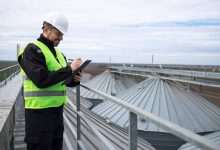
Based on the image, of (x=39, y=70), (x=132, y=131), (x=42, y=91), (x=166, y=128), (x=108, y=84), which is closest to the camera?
(x=166, y=128)

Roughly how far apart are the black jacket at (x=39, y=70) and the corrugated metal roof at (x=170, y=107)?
64.3 feet

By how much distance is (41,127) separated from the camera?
3.84 m

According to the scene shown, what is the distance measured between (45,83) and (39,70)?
0.16 m

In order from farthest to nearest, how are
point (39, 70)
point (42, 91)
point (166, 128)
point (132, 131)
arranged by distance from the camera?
point (42, 91)
point (39, 70)
point (132, 131)
point (166, 128)

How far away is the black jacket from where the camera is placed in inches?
139

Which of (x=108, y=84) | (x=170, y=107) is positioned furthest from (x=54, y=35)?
(x=108, y=84)

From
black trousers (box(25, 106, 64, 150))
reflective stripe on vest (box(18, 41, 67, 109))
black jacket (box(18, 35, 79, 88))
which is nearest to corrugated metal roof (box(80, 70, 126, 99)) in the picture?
black trousers (box(25, 106, 64, 150))

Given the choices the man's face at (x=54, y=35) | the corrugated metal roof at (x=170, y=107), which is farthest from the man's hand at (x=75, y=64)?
the corrugated metal roof at (x=170, y=107)

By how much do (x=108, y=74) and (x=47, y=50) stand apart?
4183cm

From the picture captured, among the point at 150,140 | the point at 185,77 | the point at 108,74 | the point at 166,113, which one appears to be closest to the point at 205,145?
the point at 150,140

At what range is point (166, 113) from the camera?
82.7ft

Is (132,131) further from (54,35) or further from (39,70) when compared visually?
(54,35)

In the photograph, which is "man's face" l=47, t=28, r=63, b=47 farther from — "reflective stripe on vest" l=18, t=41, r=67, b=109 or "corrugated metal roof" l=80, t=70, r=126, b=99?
"corrugated metal roof" l=80, t=70, r=126, b=99

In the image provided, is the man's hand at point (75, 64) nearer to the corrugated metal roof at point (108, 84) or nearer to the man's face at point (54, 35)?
the man's face at point (54, 35)
